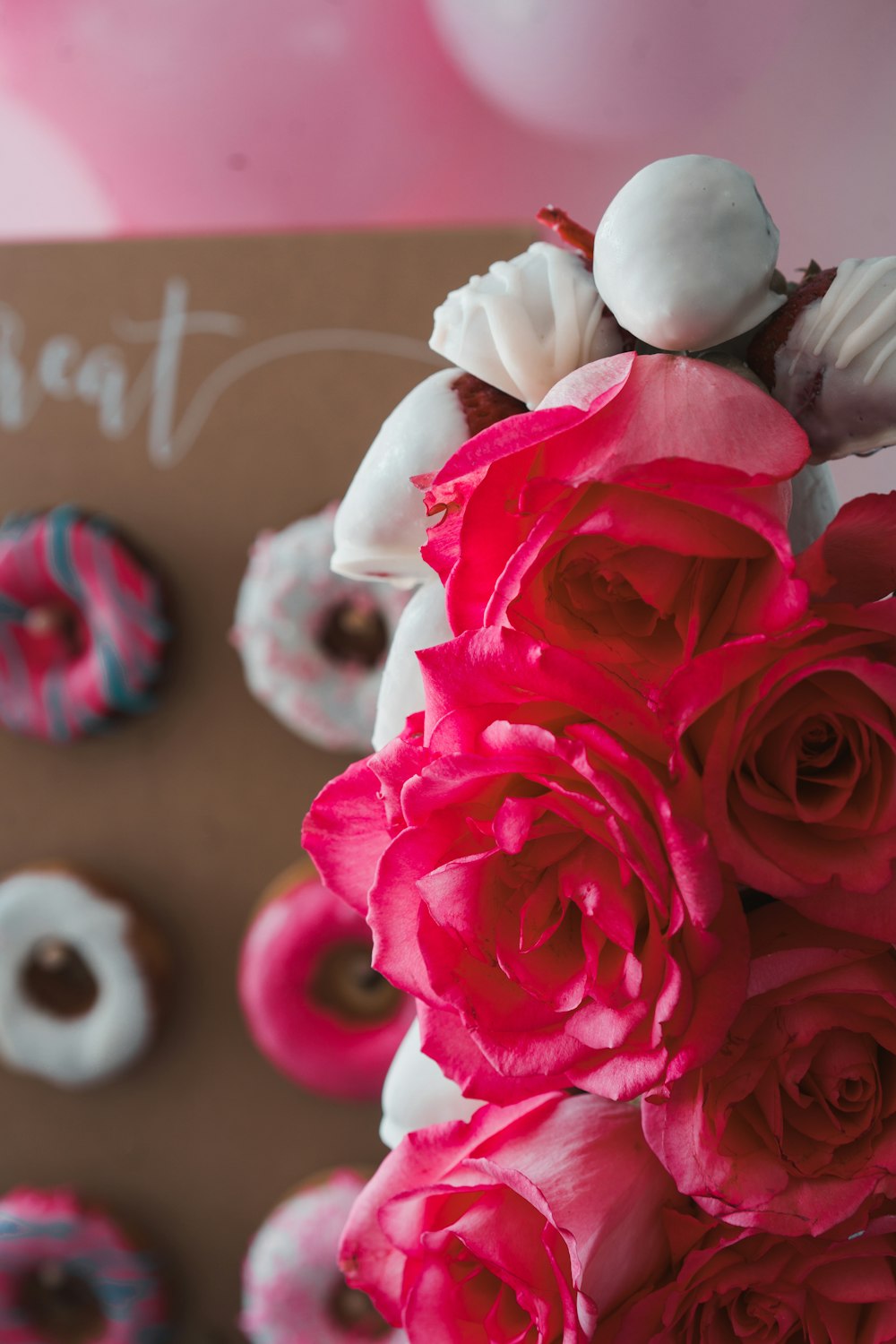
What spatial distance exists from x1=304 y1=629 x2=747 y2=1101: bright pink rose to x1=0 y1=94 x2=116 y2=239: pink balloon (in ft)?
3.88

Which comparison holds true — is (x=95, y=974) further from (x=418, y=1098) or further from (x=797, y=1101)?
(x=797, y=1101)

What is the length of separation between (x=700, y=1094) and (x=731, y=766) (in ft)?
0.34

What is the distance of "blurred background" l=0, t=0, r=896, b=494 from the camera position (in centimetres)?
100

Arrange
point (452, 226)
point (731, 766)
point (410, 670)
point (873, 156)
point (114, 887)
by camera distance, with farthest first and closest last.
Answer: point (114, 887), point (452, 226), point (873, 156), point (410, 670), point (731, 766)

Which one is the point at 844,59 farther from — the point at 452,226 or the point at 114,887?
the point at 114,887

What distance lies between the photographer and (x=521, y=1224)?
37 centimetres

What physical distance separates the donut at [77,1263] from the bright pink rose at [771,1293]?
41.9 inches

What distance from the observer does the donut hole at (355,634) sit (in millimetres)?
1190

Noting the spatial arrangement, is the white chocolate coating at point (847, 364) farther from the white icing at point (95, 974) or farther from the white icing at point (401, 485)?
the white icing at point (95, 974)

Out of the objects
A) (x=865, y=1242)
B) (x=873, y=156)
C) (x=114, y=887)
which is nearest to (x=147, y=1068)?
(x=114, y=887)

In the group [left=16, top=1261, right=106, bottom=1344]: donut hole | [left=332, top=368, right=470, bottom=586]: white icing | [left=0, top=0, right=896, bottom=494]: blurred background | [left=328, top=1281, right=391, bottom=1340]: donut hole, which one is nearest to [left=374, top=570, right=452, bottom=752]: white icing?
[left=332, top=368, right=470, bottom=586]: white icing

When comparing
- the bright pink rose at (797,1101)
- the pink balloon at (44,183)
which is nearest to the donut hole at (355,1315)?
the bright pink rose at (797,1101)

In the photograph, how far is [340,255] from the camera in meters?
1.20

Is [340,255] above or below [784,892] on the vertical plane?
above
